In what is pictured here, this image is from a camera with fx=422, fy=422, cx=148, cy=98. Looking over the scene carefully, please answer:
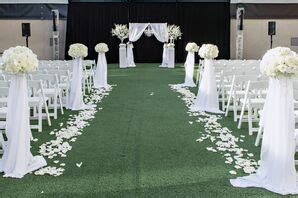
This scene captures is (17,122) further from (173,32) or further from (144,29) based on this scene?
(144,29)

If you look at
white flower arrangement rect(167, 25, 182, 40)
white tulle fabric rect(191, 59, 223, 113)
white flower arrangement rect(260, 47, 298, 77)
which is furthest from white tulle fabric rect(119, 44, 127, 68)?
white flower arrangement rect(260, 47, 298, 77)

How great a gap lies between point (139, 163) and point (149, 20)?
16.6 metres

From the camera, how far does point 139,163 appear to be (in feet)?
15.8

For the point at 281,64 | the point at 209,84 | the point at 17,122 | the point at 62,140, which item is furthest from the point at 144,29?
the point at 281,64

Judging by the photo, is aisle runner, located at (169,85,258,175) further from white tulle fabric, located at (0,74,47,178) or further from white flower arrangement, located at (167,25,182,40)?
white flower arrangement, located at (167,25,182,40)

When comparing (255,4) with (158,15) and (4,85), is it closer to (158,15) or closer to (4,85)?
(158,15)

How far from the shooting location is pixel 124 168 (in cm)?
464

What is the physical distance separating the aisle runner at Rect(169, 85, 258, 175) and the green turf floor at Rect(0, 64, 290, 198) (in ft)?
0.39

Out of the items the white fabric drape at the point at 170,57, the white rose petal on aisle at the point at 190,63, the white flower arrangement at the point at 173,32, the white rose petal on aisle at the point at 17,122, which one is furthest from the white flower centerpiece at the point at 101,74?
the white flower arrangement at the point at 173,32

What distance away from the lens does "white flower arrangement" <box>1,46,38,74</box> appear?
177 inches

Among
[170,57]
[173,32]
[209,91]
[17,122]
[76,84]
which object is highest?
[173,32]

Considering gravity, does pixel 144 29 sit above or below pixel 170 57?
→ above

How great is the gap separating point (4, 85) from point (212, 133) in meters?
3.35

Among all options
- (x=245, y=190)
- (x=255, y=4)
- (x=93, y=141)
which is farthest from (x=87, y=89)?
(x=255, y=4)
